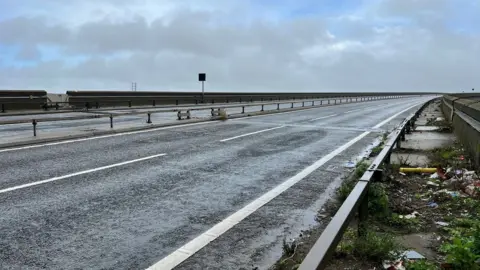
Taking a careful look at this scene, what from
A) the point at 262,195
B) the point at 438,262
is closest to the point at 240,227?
the point at 262,195

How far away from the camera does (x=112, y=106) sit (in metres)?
38.2

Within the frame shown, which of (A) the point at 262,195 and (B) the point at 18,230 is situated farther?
(A) the point at 262,195

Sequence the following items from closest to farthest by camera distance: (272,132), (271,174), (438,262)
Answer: (438,262) < (271,174) < (272,132)

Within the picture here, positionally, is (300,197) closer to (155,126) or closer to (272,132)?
(272,132)

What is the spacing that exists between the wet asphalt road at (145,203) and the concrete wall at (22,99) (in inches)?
764

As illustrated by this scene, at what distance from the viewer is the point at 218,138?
15.7 meters

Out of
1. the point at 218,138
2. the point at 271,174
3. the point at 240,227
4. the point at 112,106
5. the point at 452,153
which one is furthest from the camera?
the point at 112,106

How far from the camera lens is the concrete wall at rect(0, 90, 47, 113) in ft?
95.6

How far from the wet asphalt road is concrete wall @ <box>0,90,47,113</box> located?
1940 cm

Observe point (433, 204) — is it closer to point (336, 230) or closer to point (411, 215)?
point (411, 215)

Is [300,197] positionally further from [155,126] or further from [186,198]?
[155,126]

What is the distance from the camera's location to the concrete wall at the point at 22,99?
29141mm

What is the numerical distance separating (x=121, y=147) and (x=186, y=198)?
6.20 meters

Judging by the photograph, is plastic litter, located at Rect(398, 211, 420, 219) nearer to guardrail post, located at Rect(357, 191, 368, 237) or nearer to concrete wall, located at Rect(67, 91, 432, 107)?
guardrail post, located at Rect(357, 191, 368, 237)
